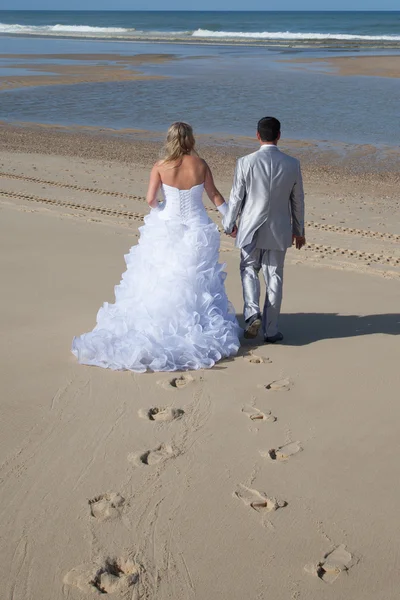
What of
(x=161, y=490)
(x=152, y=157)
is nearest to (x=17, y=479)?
(x=161, y=490)

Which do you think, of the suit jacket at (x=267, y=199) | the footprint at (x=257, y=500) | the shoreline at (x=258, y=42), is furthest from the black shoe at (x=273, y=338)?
the shoreline at (x=258, y=42)

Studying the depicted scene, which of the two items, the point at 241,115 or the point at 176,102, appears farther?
the point at 176,102

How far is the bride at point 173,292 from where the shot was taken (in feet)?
18.0

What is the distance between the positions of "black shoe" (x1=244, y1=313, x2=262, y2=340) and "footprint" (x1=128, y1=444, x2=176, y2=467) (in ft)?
6.01

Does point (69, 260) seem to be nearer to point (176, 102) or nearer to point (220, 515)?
point (220, 515)

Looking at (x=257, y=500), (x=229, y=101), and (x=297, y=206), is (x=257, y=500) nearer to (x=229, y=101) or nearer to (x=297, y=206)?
(x=297, y=206)

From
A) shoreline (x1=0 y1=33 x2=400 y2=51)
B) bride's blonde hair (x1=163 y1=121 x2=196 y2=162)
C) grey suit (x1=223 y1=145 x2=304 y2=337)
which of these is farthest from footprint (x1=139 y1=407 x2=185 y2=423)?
shoreline (x1=0 y1=33 x2=400 y2=51)

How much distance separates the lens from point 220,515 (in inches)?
148

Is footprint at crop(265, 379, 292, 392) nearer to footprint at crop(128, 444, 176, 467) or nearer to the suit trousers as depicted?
the suit trousers

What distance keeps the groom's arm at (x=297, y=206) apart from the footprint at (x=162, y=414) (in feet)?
6.30

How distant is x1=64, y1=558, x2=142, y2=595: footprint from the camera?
3.25 m

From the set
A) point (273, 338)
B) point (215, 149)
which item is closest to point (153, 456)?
point (273, 338)

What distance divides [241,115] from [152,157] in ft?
18.9

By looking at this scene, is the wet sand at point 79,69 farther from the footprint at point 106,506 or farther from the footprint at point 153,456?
the footprint at point 106,506
